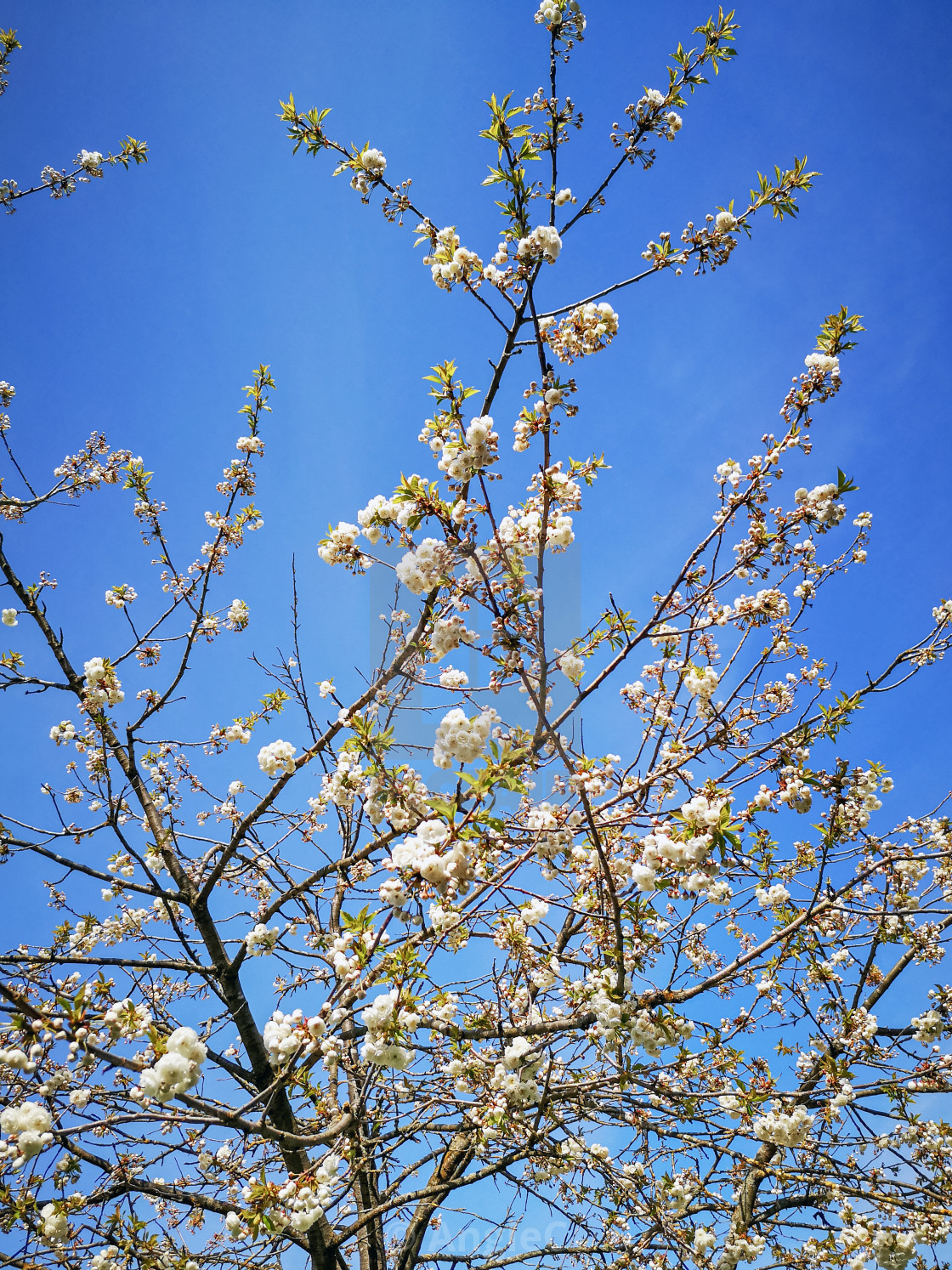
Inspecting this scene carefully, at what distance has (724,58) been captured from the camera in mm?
3170

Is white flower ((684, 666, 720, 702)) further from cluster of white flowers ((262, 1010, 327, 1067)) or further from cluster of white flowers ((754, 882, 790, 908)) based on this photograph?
cluster of white flowers ((262, 1010, 327, 1067))

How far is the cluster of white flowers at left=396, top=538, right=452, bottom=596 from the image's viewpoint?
279 cm

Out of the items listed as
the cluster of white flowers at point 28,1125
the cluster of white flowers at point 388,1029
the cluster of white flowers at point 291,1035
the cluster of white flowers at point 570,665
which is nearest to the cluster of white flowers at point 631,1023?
the cluster of white flowers at point 388,1029

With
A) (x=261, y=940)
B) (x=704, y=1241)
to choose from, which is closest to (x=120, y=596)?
(x=261, y=940)

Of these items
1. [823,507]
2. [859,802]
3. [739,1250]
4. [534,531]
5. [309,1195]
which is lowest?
[739,1250]

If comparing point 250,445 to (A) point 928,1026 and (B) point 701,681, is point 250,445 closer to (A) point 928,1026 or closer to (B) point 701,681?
(B) point 701,681

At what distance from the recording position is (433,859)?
7.95 ft

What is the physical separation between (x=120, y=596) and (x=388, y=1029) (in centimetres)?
400

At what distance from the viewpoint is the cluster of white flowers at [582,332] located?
111 inches

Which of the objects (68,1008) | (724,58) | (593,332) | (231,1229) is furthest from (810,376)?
(231,1229)

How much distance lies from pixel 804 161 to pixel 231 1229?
6.17m

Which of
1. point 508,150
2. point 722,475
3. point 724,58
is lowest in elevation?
→ point 722,475

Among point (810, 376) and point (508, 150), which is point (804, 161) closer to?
point (810, 376)

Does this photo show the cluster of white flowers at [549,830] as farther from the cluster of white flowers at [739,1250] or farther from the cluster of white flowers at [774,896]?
the cluster of white flowers at [739,1250]
